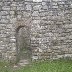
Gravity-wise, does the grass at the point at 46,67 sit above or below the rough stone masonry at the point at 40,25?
below

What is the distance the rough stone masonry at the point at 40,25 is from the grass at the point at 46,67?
1.31ft

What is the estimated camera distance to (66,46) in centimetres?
1011

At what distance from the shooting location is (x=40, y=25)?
10.0 meters

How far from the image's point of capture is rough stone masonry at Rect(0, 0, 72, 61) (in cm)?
999

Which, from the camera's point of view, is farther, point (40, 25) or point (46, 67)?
point (40, 25)

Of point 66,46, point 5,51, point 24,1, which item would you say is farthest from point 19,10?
point 66,46

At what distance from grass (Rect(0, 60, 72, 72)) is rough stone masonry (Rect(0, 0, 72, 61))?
0.40 meters

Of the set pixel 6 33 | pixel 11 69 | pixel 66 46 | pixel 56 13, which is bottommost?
pixel 11 69

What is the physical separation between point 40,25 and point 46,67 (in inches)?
73.9

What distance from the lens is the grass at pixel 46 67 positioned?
8812 mm

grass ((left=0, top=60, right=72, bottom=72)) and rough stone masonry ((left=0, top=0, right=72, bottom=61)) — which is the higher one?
rough stone masonry ((left=0, top=0, right=72, bottom=61))

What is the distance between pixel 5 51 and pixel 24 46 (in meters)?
2.93

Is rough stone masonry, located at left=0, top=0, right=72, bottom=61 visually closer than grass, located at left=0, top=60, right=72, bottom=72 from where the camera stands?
No

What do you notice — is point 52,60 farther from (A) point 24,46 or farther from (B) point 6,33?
(A) point 24,46
